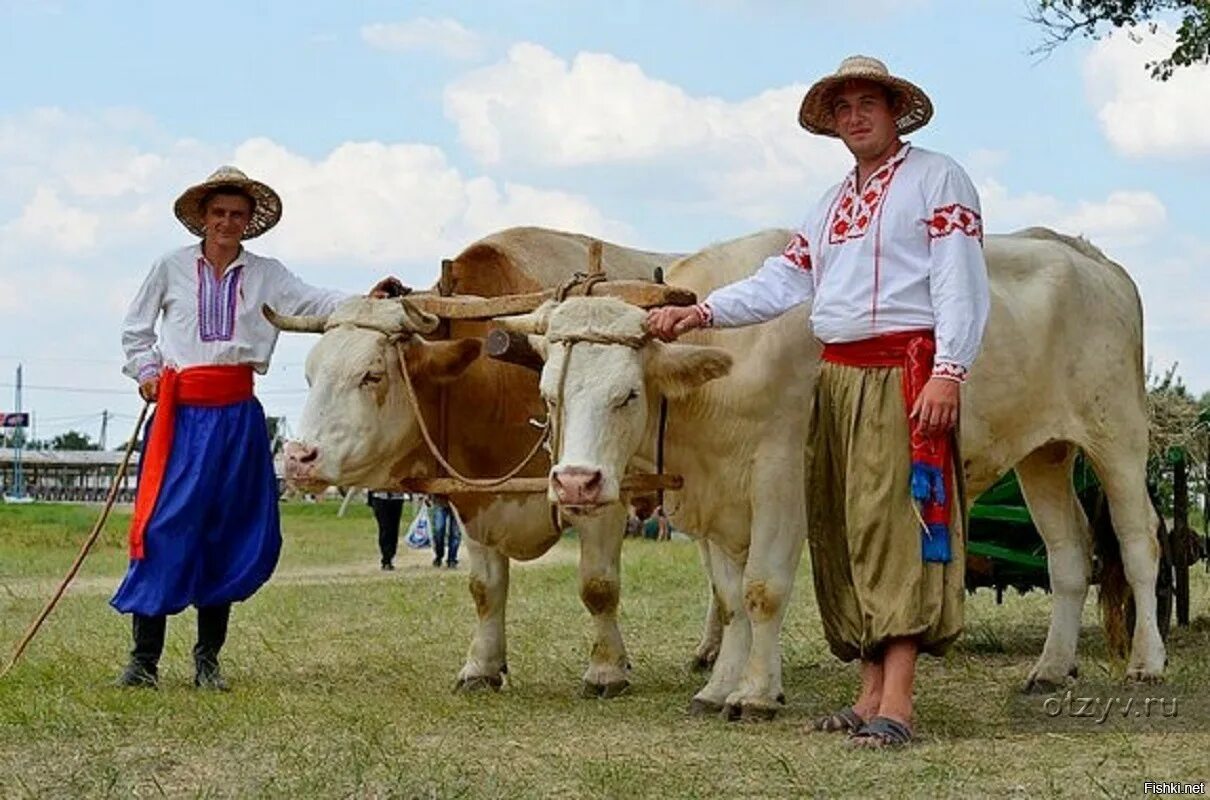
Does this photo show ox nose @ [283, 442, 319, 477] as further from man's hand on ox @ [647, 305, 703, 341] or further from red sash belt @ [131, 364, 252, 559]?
man's hand on ox @ [647, 305, 703, 341]

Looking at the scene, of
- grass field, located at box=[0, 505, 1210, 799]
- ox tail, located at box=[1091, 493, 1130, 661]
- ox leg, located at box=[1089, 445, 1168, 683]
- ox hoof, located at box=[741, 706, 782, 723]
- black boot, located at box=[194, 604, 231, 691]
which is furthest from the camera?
ox tail, located at box=[1091, 493, 1130, 661]

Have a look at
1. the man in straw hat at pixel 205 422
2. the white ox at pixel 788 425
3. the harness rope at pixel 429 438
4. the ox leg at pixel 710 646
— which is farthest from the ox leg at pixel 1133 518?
the man in straw hat at pixel 205 422

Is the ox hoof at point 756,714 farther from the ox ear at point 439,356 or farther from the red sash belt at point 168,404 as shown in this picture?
the red sash belt at point 168,404

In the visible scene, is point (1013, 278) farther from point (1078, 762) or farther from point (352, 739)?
point (352, 739)

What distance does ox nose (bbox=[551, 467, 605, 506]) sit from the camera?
605 cm

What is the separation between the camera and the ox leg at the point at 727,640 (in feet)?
23.1

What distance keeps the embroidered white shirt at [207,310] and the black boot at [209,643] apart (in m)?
1.07

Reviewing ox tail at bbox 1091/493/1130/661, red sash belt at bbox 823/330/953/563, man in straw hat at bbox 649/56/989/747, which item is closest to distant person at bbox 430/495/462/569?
ox tail at bbox 1091/493/1130/661

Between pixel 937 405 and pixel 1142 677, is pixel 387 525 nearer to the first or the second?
pixel 1142 677

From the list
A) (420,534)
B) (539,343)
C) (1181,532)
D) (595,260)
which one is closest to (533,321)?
(539,343)

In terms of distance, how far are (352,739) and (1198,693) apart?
11.2ft

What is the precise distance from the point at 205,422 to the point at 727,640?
2.43 metres

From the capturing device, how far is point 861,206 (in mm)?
6121

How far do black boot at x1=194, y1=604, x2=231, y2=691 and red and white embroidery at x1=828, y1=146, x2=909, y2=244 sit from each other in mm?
3354
